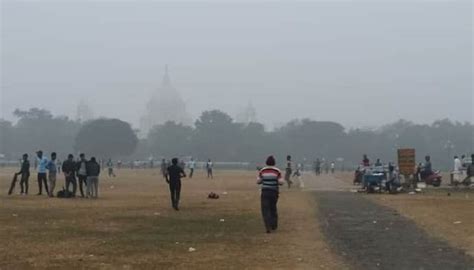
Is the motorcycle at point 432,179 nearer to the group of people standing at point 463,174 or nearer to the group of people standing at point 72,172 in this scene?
the group of people standing at point 463,174

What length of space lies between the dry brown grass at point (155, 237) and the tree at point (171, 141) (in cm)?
12810

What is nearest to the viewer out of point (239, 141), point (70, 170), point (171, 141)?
point (70, 170)

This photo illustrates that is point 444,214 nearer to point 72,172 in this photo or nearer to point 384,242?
point 384,242

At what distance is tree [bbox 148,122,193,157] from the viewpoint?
154500mm

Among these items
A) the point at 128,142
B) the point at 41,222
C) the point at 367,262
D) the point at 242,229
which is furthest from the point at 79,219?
the point at 128,142

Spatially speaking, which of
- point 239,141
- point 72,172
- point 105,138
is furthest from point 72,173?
point 239,141

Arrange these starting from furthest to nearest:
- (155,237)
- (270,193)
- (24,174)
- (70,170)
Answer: (24,174)
(70,170)
(270,193)
(155,237)

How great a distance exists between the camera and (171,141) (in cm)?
15738

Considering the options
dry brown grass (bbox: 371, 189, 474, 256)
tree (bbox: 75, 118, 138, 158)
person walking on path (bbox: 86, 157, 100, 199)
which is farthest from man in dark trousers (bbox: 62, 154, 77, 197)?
tree (bbox: 75, 118, 138, 158)

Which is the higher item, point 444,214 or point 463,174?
point 463,174

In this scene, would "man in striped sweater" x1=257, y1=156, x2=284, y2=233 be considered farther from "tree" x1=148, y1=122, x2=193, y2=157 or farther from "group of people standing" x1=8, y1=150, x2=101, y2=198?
"tree" x1=148, y1=122, x2=193, y2=157

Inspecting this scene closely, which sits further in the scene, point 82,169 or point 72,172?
point 82,169

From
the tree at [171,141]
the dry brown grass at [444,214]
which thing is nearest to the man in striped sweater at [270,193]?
the dry brown grass at [444,214]

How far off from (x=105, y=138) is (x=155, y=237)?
127 meters
